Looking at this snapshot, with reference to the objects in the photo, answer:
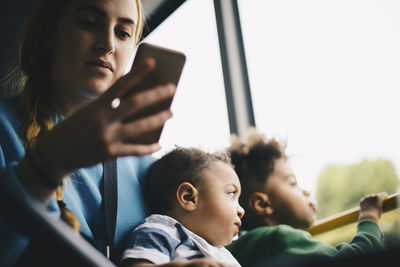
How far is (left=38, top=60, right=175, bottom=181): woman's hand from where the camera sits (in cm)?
46

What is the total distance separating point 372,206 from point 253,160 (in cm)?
45

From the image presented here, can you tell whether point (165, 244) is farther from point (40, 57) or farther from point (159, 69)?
point (40, 57)

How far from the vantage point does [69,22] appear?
93cm

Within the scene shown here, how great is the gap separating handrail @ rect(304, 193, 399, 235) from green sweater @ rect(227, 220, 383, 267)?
0.18ft

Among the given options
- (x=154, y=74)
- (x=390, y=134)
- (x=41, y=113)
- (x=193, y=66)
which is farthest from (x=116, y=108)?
(x=193, y=66)

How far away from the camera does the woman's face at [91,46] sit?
85 centimetres

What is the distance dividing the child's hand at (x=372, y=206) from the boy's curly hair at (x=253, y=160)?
1.14ft

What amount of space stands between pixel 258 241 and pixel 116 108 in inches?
31.7

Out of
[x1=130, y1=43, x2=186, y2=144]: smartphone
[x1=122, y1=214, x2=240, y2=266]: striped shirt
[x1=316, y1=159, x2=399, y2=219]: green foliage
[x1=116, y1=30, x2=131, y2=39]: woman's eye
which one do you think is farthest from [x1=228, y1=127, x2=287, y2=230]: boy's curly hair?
[x1=130, y1=43, x2=186, y2=144]: smartphone

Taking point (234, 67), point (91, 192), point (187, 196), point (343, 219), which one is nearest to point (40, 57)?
point (91, 192)

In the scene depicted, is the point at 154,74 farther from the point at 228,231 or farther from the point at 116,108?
the point at 228,231

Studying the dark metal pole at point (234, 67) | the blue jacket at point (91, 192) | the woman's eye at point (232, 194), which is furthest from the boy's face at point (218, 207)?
the dark metal pole at point (234, 67)

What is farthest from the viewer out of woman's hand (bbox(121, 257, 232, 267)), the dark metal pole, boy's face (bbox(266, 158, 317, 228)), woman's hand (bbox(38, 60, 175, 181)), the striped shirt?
the dark metal pole

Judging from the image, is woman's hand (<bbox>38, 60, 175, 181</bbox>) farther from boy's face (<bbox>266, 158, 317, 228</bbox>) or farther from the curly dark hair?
boy's face (<bbox>266, 158, 317, 228</bbox>)
